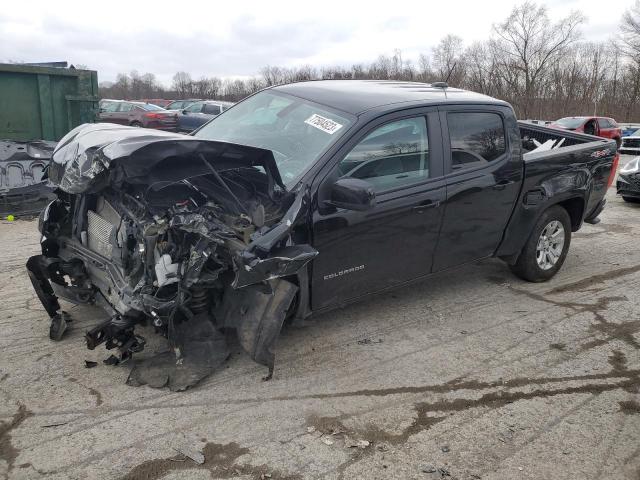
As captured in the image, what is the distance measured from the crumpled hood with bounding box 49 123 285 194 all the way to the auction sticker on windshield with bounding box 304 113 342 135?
61 cm

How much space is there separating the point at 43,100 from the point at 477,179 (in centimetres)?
728

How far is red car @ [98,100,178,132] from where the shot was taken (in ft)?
65.8

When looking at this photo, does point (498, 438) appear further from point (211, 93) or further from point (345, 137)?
point (211, 93)

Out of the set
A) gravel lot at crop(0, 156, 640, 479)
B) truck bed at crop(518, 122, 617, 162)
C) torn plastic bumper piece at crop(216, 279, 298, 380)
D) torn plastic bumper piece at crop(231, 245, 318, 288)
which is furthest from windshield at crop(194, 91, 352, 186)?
truck bed at crop(518, 122, 617, 162)

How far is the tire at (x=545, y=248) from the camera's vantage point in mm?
5406

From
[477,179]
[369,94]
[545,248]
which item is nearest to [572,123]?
[545,248]

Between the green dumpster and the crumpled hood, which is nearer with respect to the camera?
the crumpled hood

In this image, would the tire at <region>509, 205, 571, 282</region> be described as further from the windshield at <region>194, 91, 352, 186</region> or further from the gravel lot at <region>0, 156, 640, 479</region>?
the windshield at <region>194, 91, 352, 186</region>

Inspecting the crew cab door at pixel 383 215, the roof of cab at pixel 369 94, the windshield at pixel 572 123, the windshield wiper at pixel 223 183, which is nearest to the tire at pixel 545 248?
the roof of cab at pixel 369 94

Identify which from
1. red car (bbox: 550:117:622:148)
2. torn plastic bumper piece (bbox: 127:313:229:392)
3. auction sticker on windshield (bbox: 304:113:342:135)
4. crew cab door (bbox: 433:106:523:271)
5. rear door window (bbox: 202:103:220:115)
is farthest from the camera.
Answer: rear door window (bbox: 202:103:220:115)

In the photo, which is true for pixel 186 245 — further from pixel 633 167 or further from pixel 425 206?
pixel 633 167

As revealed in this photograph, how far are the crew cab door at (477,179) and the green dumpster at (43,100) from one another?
272 inches

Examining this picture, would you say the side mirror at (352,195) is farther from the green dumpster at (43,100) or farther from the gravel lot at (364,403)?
the green dumpster at (43,100)

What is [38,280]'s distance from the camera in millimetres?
4094
